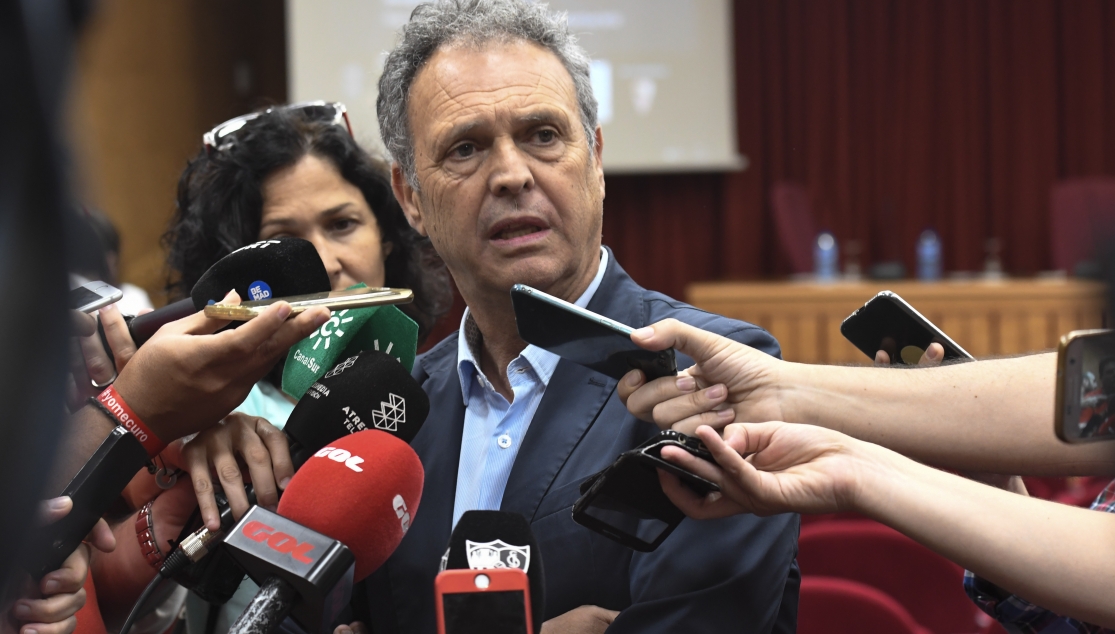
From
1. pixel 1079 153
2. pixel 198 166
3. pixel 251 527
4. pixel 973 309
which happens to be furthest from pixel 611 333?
pixel 1079 153

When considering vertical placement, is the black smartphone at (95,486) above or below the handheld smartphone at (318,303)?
below

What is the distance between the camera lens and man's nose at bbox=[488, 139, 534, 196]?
1586 mm

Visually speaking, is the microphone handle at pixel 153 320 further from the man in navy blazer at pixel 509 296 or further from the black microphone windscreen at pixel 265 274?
the man in navy blazer at pixel 509 296

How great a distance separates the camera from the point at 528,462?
4.93 feet

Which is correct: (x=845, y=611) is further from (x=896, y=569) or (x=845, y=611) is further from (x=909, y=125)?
(x=909, y=125)

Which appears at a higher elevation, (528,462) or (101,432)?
(101,432)

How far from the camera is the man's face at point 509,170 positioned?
1599 mm

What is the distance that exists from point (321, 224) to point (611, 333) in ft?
3.52

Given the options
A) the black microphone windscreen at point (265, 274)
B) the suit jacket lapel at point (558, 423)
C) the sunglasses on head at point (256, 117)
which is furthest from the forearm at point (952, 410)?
the sunglasses on head at point (256, 117)

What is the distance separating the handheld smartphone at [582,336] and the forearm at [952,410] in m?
0.20

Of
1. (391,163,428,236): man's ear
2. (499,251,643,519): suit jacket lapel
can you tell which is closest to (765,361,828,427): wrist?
(499,251,643,519): suit jacket lapel

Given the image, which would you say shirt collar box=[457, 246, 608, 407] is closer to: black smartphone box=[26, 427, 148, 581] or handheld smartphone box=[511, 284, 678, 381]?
handheld smartphone box=[511, 284, 678, 381]

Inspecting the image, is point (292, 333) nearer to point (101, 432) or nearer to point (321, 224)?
point (101, 432)

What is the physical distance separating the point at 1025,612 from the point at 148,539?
1201 millimetres
